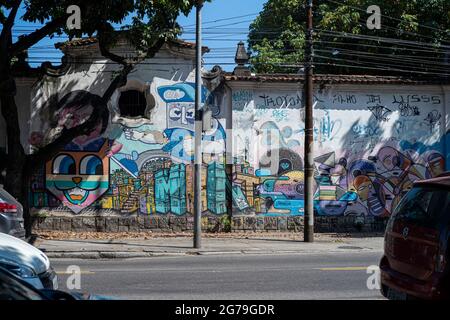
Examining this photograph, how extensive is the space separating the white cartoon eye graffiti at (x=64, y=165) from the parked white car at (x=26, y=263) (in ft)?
37.4

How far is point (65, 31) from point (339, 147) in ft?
32.6

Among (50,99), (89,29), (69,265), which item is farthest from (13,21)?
(69,265)

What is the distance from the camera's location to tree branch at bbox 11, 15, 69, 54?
46.7 ft

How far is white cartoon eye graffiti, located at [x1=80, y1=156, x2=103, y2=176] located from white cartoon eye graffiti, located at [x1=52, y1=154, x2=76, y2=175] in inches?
12.1

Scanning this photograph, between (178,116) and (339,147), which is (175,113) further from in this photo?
(339,147)

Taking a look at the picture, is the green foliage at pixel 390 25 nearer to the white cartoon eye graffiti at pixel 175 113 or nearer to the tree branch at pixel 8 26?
the white cartoon eye graffiti at pixel 175 113

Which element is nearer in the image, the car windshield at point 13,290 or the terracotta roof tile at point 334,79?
the car windshield at point 13,290

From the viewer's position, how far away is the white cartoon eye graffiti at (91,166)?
17.8 metres

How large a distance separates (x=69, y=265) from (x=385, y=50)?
52.6 ft

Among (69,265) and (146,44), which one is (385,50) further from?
(69,265)

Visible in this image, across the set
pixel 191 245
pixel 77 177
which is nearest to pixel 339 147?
pixel 191 245

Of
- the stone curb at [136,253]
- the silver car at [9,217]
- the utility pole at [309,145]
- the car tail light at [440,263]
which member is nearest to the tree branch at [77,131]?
the stone curb at [136,253]
